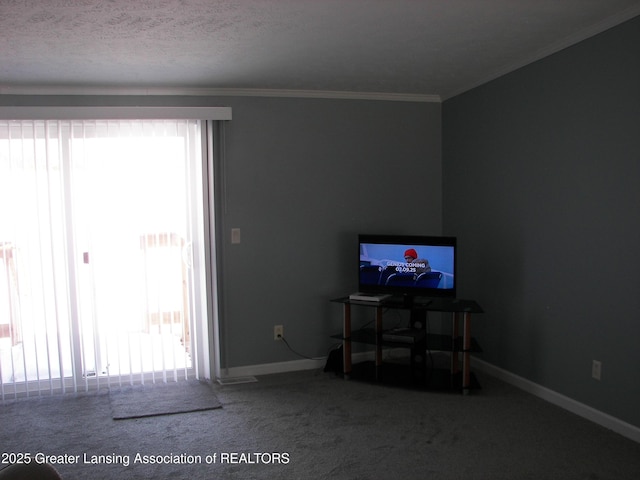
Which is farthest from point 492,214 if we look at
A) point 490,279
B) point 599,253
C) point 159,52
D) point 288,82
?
point 159,52

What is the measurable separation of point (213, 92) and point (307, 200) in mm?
1097

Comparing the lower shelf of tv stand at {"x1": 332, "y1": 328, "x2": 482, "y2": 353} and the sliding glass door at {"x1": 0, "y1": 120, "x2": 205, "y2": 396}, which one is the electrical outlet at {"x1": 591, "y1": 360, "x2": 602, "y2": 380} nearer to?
the lower shelf of tv stand at {"x1": 332, "y1": 328, "x2": 482, "y2": 353}

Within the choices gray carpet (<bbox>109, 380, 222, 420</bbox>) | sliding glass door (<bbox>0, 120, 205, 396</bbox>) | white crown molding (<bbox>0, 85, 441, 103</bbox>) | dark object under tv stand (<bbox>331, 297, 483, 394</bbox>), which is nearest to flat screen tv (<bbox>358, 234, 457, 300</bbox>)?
dark object under tv stand (<bbox>331, 297, 483, 394</bbox>)

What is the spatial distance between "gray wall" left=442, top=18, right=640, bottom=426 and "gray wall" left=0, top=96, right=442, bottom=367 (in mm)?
429

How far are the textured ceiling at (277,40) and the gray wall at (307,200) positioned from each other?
1.31 ft

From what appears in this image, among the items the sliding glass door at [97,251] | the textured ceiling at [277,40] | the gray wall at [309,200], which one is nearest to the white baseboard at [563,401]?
the gray wall at [309,200]

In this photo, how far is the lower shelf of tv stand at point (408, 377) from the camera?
4051 mm

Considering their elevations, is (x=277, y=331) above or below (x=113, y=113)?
below

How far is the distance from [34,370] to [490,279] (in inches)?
133

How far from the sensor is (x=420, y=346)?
13.8 feet

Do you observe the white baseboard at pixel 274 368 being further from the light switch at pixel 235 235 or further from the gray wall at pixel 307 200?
the light switch at pixel 235 235

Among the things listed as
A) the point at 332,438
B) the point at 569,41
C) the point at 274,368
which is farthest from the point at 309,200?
the point at 569,41

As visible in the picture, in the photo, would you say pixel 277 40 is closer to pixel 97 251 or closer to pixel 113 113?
pixel 113 113

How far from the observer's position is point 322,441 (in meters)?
3.29
